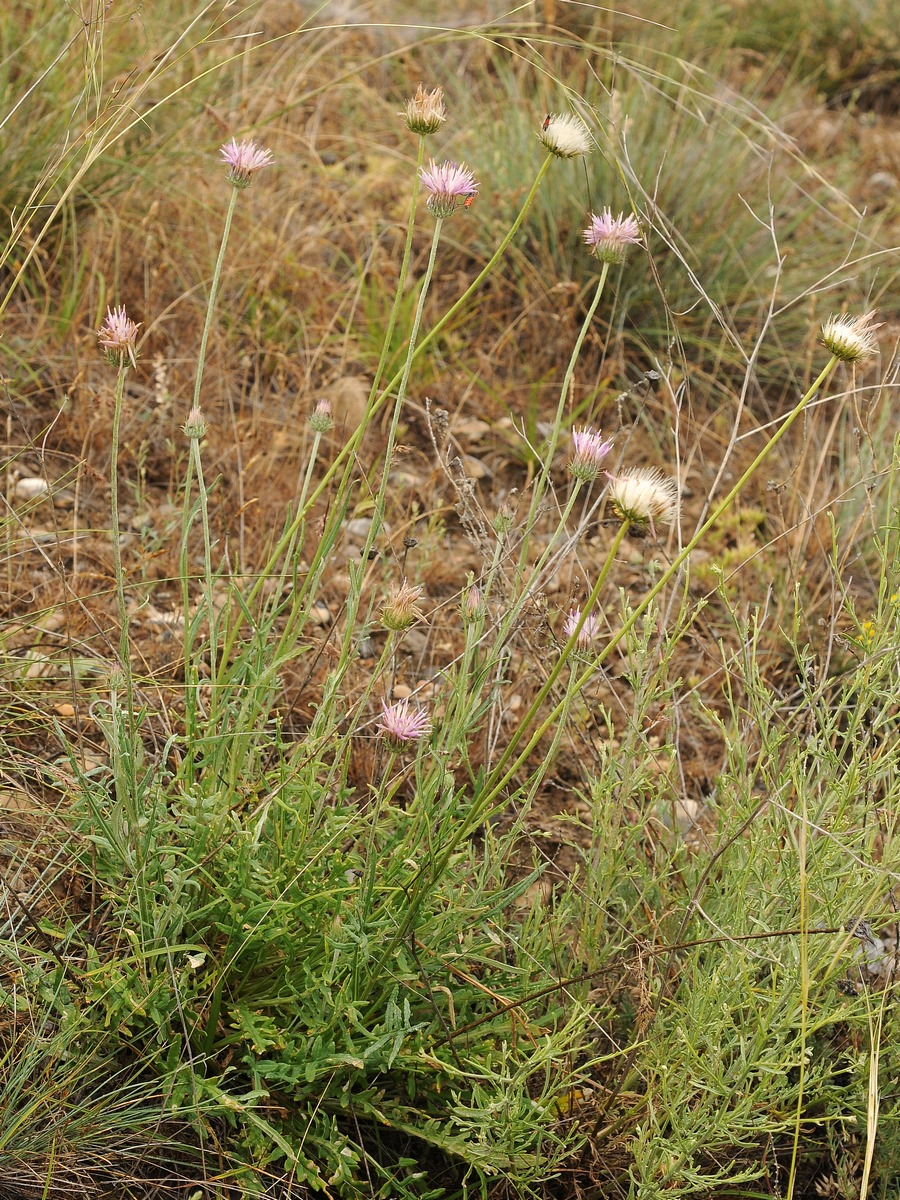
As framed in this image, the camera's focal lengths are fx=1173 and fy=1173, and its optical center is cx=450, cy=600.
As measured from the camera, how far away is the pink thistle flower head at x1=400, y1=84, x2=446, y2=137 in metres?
1.38

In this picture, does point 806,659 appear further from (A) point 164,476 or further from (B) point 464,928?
(A) point 164,476

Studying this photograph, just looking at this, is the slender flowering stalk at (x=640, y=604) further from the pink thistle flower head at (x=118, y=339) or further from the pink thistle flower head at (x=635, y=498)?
the pink thistle flower head at (x=118, y=339)

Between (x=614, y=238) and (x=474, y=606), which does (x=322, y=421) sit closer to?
(x=474, y=606)

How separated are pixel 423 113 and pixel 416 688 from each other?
1137 mm

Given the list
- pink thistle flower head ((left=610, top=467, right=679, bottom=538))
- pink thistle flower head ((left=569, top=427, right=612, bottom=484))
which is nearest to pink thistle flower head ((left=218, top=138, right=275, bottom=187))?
pink thistle flower head ((left=569, top=427, right=612, bottom=484))

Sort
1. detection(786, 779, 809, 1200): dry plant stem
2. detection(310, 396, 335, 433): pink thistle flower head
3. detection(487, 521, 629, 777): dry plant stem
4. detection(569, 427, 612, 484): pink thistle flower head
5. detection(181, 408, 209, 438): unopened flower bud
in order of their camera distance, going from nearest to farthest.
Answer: detection(487, 521, 629, 777): dry plant stem
detection(786, 779, 809, 1200): dry plant stem
detection(569, 427, 612, 484): pink thistle flower head
detection(181, 408, 209, 438): unopened flower bud
detection(310, 396, 335, 433): pink thistle flower head

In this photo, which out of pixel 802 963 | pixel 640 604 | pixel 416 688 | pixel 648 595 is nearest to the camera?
pixel 648 595

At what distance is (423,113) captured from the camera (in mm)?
1395

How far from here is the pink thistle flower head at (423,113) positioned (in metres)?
1.38

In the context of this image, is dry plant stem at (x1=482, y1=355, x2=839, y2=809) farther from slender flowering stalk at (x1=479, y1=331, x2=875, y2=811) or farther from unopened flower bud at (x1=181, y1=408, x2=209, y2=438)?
unopened flower bud at (x1=181, y1=408, x2=209, y2=438)

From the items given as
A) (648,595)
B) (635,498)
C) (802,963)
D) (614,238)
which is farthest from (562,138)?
(802,963)

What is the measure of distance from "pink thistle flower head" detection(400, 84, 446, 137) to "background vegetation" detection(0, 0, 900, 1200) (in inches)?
9.5

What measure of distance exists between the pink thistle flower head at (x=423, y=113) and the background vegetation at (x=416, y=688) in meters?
0.24

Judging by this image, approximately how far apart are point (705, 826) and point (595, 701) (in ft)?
A: 1.27
